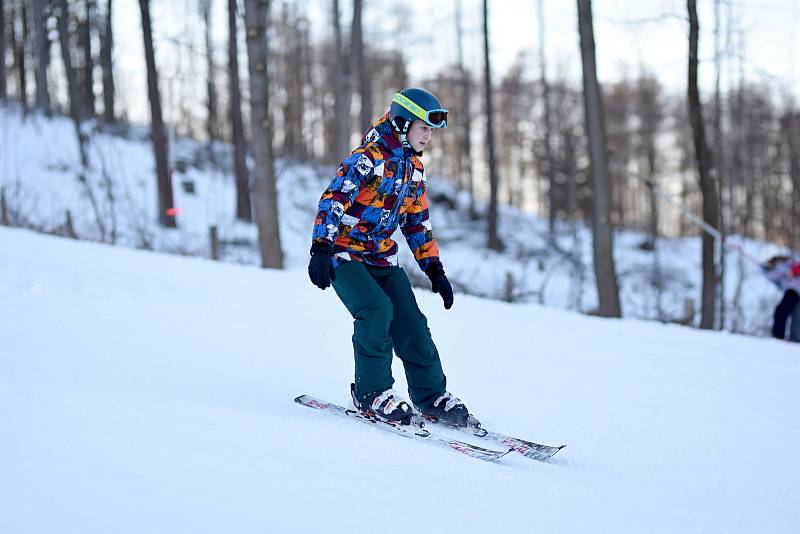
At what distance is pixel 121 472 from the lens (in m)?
2.09

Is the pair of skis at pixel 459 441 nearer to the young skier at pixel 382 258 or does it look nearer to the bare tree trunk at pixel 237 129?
the young skier at pixel 382 258

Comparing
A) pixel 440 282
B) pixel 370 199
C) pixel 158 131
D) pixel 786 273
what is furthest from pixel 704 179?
pixel 158 131

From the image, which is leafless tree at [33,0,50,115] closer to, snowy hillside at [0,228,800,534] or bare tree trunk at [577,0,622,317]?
bare tree trunk at [577,0,622,317]

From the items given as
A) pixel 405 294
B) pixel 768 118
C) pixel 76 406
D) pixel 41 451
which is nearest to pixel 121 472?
pixel 41 451

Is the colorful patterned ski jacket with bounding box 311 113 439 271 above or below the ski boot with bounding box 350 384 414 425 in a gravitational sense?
above

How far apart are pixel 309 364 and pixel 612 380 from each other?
2.00 meters

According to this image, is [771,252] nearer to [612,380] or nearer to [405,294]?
[612,380]

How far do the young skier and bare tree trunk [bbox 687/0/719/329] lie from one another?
865 cm

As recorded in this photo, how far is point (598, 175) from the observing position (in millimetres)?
10430

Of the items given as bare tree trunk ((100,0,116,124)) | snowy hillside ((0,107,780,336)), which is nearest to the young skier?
snowy hillside ((0,107,780,336))

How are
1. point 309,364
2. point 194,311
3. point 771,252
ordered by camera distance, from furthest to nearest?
point 771,252 < point 194,311 < point 309,364

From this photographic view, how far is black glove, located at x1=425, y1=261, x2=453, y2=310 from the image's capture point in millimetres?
3713

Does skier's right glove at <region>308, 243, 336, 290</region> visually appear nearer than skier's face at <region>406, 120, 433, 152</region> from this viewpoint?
Yes

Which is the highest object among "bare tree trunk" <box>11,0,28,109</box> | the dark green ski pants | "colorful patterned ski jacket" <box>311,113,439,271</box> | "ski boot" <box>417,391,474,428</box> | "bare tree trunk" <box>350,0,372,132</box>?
"bare tree trunk" <box>11,0,28,109</box>
